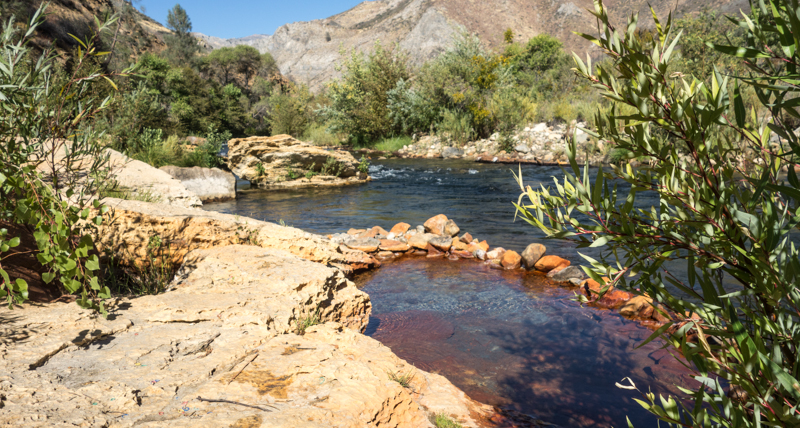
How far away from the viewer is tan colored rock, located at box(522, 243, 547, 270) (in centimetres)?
674

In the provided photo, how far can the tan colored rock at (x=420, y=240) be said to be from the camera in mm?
7688

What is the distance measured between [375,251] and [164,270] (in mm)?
3866

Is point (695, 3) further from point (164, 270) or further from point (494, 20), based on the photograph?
point (164, 270)

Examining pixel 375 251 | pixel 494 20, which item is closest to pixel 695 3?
pixel 494 20

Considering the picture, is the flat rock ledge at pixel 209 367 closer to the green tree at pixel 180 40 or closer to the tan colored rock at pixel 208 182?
the tan colored rock at pixel 208 182

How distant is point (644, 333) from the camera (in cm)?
456

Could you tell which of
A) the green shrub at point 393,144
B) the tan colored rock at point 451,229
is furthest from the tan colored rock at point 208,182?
the green shrub at point 393,144

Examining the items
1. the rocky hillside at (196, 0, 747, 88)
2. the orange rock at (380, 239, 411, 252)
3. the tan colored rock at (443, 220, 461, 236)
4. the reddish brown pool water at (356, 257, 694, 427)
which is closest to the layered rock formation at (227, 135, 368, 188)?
the tan colored rock at (443, 220, 461, 236)

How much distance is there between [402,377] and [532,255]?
440cm

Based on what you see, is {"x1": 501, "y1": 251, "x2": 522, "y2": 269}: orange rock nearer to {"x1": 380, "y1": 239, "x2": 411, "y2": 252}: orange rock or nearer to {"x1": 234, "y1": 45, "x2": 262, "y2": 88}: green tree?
{"x1": 380, "y1": 239, "x2": 411, "y2": 252}: orange rock

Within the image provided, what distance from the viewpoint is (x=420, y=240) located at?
774 centimetres

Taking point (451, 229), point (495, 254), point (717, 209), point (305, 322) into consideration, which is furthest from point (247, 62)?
point (717, 209)

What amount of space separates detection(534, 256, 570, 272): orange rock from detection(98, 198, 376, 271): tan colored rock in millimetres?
3462

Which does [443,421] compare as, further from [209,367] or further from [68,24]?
[68,24]
